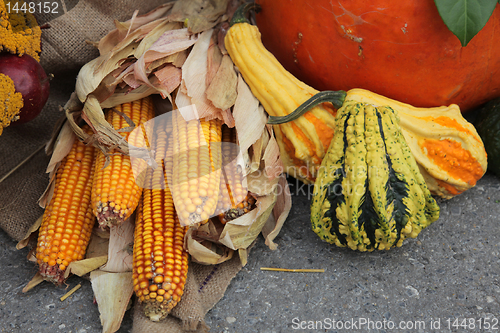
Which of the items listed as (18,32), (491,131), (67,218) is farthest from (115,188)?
(491,131)

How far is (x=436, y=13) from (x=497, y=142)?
0.67 meters

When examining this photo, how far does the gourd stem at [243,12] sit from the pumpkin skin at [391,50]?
0.15 m

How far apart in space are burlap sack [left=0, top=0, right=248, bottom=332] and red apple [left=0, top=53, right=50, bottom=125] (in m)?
0.12

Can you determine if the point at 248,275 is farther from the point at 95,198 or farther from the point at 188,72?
the point at 188,72

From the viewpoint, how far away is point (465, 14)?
1.32m

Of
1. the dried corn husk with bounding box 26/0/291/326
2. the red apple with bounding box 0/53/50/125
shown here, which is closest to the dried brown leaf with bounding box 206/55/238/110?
the dried corn husk with bounding box 26/0/291/326

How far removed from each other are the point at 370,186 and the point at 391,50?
22.5 inches

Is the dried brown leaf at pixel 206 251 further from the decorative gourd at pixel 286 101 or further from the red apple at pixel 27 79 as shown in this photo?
the red apple at pixel 27 79

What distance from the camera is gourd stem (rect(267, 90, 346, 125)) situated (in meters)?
1.49

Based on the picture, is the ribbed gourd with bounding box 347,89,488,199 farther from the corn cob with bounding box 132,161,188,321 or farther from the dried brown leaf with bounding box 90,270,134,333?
the dried brown leaf with bounding box 90,270,134,333

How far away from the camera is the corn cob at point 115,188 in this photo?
1275mm

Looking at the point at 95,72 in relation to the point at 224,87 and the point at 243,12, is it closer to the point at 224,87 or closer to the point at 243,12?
the point at 224,87

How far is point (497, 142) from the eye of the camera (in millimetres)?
1649

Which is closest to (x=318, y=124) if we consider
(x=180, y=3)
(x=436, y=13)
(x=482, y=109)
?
(x=436, y=13)
